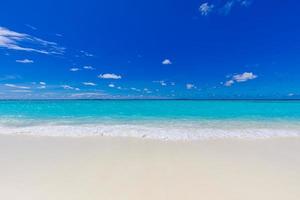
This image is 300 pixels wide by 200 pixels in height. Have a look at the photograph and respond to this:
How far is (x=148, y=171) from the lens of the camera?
3547 mm

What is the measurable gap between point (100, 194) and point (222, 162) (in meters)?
2.67

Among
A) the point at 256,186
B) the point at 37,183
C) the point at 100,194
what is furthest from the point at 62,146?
the point at 256,186

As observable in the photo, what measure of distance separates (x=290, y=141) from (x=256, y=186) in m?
4.24

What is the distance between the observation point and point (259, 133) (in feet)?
23.6

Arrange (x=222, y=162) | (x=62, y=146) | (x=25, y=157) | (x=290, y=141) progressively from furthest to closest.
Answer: (x=290, y=141)
(x=62, y=146)
(x=25, y=157)
(x=222, y=162)

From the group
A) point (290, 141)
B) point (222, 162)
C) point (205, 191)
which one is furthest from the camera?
point (290, 141)

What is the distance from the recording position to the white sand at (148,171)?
9.06 ft

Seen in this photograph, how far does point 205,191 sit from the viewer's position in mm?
2818

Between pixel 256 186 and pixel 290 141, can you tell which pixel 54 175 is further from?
pixel 290 141

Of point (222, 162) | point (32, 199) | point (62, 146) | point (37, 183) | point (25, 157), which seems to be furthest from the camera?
point (62, 146)

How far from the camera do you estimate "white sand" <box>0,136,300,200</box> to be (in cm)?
276

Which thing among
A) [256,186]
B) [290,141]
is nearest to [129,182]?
[256,186]

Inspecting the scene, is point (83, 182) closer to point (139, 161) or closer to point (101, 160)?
point (101, 160)

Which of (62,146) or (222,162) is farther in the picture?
(62,146)
